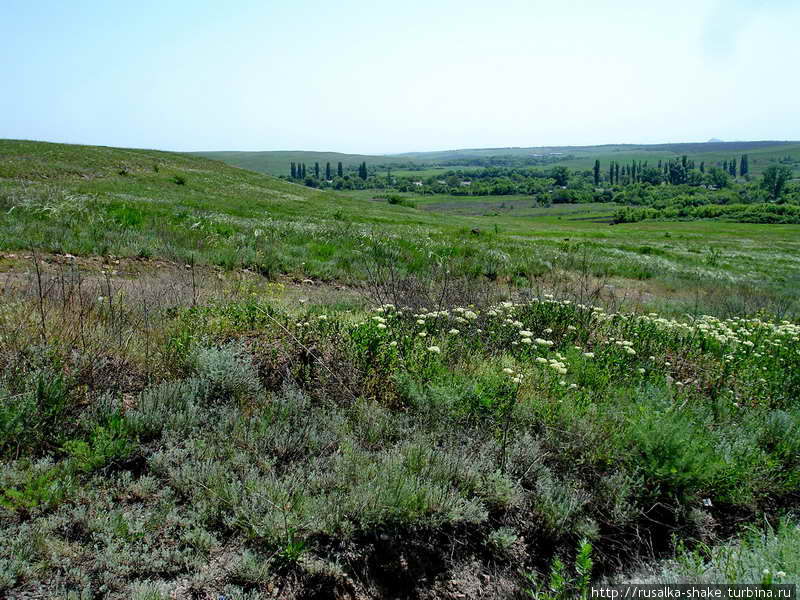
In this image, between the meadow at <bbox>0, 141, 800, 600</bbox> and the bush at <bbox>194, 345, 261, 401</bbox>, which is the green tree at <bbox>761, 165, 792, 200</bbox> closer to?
the meadow at <bbox>0, 141, 800, 600</bbox>

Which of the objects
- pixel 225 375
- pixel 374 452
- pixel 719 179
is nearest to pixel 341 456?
pixel 374 452

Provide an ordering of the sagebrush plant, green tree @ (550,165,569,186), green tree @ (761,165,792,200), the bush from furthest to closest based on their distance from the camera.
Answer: green tree @ (550,165,569,186)
green tree @ (761,165,792,200)
the bush
the sagebrush plant

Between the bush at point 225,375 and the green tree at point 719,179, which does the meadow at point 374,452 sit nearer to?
the bush at point 225,375

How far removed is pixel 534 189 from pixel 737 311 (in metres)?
166

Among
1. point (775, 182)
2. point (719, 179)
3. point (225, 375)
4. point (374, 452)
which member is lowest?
point (374, 452)

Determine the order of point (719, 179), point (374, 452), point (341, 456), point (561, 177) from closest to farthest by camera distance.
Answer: point (341, 456), point (374, 452), point (719, 179), point (561, 177)

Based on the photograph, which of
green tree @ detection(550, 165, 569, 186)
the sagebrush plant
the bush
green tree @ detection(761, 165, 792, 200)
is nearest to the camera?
the sagebrush plant

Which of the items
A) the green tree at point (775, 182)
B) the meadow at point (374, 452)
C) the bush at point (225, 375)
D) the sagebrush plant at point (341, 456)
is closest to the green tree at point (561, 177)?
the green tree at point (775, 182)

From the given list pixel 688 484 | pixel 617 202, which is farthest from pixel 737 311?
pixel 617 202

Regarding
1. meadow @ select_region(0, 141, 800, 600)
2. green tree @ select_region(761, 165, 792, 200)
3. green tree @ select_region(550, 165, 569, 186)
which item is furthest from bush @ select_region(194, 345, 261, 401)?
green tree @ select_region(550, 165, 569, 186)

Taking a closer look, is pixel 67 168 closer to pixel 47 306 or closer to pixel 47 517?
pixel 47 306

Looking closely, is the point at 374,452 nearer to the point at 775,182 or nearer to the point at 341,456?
the point at 341,456

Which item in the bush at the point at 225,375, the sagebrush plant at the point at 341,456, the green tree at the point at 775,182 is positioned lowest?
the sagebrush plant at the point at 341,456

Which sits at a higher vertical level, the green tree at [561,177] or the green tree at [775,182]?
the green tree at [561,177]
